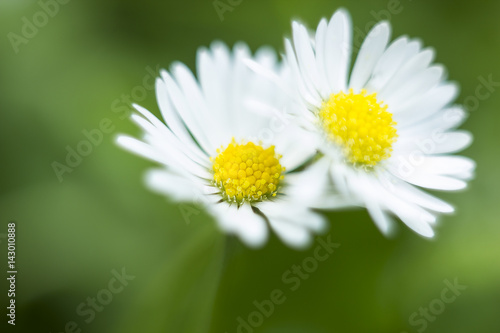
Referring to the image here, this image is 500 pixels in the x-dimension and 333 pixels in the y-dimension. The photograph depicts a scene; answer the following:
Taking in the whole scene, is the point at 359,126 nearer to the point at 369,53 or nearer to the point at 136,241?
the point at 369,53

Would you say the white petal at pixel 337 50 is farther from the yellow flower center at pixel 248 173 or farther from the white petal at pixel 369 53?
the yellow flower center at pixel 248 173

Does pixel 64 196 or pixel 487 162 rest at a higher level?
pixel 64 196

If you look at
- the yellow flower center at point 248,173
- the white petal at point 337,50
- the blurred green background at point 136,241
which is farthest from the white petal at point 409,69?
the blurred green background at point 136,241

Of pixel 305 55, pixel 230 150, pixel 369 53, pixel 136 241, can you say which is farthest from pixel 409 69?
pixel 136 241

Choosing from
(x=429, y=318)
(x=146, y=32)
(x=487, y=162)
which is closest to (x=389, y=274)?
(x=429, y=318)

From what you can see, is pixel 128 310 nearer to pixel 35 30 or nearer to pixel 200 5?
pixel 35 30

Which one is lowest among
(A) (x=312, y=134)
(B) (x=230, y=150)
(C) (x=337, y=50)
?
(A) (x=312, y=134)
